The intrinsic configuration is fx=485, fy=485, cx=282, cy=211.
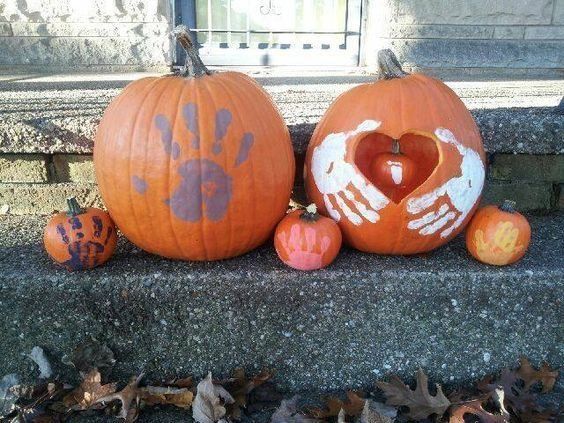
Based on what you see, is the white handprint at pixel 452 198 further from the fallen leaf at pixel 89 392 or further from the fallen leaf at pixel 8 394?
the fallen leaf at pixel 8 394

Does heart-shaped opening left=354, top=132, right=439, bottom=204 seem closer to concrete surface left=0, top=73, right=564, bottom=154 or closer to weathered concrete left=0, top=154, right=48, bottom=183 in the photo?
concrete surface left=0, top=73, right=564, bottom=154

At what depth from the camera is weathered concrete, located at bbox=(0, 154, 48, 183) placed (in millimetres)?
A: 1951

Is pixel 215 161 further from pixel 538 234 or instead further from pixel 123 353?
pixel 538 234

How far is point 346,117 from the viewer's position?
1.62 metres

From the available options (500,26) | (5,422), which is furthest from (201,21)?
(5,422)

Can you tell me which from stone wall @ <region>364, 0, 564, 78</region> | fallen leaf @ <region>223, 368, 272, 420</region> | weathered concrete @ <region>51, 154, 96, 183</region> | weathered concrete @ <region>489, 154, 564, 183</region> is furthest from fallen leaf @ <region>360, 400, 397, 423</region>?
stone wall @ <region>364, 0, 564, 78</region>

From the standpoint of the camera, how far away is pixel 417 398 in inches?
60.7

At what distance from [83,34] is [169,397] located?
2917mm

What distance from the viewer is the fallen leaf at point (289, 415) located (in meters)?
1.50

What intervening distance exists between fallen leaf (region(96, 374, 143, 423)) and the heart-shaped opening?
105 centimetres

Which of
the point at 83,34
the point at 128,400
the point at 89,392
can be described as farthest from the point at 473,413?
the point at 83,34

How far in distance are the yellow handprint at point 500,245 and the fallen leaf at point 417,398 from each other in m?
0.45

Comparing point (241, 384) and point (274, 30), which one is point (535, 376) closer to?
point (241, 384)

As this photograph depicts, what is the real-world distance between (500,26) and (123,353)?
362cm
